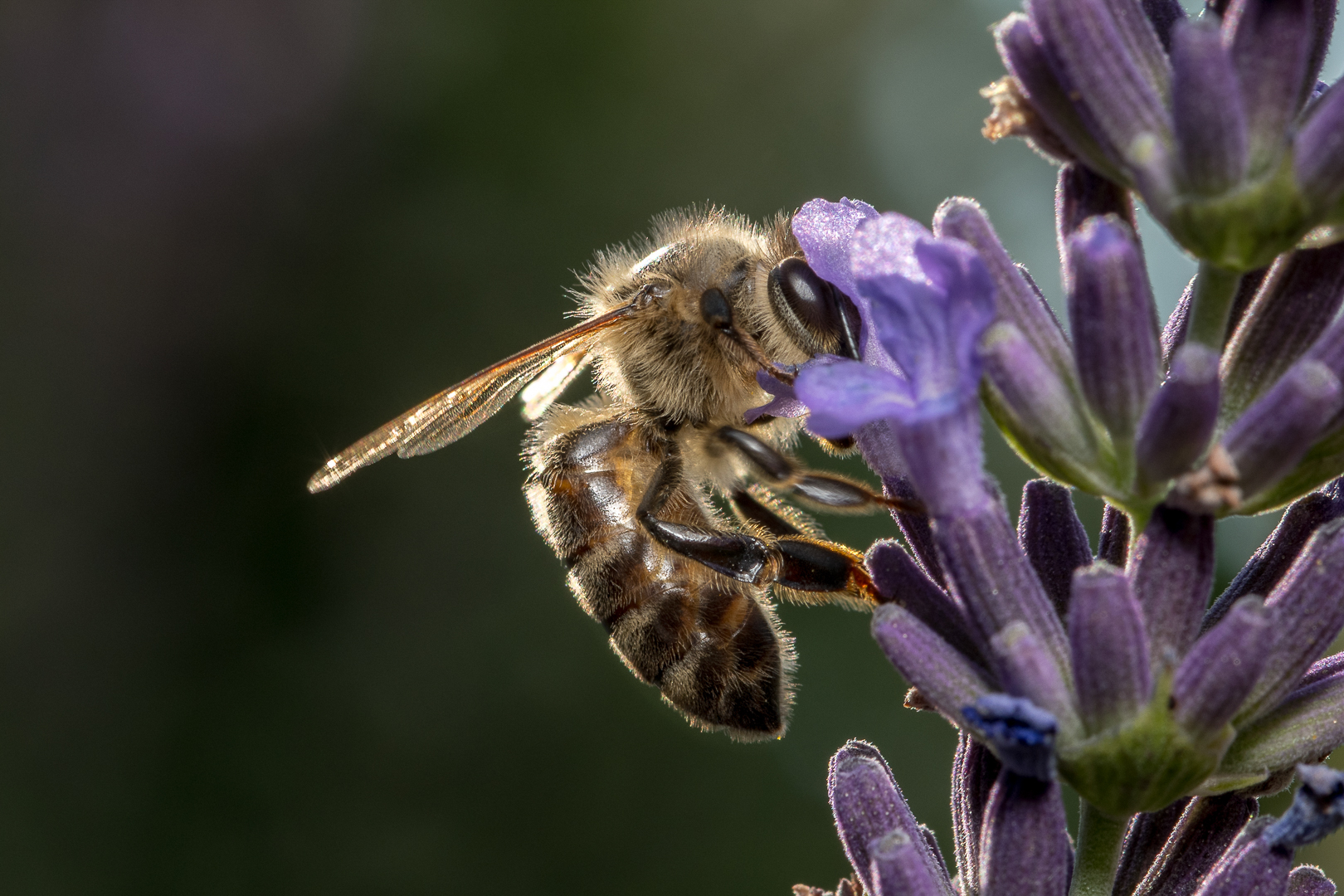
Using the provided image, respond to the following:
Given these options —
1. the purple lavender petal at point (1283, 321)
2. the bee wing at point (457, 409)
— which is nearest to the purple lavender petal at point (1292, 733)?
the purple lavender petal at point (1283, 321)

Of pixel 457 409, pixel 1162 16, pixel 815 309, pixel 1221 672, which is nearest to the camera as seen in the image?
pixel 1221 672

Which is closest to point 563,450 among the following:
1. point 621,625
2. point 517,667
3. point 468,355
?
point 621,625

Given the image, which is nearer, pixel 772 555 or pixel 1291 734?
pixel 1291 734

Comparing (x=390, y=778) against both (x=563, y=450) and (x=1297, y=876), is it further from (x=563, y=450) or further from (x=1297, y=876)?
(x=1297, y=876)

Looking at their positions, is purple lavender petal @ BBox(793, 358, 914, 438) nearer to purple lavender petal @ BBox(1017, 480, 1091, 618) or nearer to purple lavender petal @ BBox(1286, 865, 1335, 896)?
purple lavender petal @ BBox(1017, 480, 1091, 618)

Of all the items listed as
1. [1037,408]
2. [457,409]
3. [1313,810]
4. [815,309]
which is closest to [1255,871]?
[1313,810]

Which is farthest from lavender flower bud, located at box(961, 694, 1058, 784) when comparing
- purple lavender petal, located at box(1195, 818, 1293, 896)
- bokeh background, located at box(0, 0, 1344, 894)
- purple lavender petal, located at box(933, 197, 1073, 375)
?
bokeh background, located at box(0, 0, 1344, 894)

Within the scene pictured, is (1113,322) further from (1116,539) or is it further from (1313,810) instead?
(1313,810)
